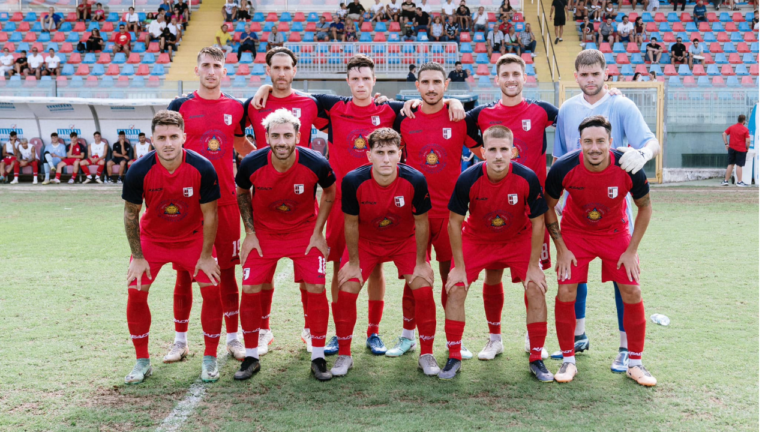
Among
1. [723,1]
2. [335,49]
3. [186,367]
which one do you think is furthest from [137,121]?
[723,1]

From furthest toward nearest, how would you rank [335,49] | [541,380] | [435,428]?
1. [335,49]
2. [541,380]
3. [435,428]

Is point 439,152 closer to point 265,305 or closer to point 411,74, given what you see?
point 265,305

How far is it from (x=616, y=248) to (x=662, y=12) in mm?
22880

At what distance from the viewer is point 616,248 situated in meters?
4.28

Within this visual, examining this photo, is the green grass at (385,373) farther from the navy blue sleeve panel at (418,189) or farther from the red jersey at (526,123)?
the red jersey at (526,123)

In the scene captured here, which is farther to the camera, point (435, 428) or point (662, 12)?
point (662, 12)

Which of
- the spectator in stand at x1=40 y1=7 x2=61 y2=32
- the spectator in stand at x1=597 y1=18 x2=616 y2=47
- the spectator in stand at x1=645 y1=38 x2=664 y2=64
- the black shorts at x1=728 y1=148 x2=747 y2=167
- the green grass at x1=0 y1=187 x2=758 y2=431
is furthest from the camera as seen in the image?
the spectator in stand at x1=40 y1=7 x2=61 y2=32

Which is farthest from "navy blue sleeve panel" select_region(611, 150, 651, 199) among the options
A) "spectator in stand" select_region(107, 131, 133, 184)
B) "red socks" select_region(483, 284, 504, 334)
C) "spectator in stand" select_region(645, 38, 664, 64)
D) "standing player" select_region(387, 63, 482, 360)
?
"spectator in stand" select_region(645, 38, 664, 64)

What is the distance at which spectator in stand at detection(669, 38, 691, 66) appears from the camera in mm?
20812

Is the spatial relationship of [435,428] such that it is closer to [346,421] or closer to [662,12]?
[346,421]

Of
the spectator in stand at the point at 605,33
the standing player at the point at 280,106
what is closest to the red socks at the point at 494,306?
the standing player at the point at 280,106

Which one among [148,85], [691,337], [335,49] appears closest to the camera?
[691,337]

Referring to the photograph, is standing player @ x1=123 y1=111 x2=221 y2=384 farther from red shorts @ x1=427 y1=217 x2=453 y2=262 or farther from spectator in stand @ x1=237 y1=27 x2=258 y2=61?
spectator in stand @ x1=237 y1=27 x2=258 y2=61

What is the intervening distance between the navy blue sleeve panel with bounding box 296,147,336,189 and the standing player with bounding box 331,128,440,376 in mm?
152
